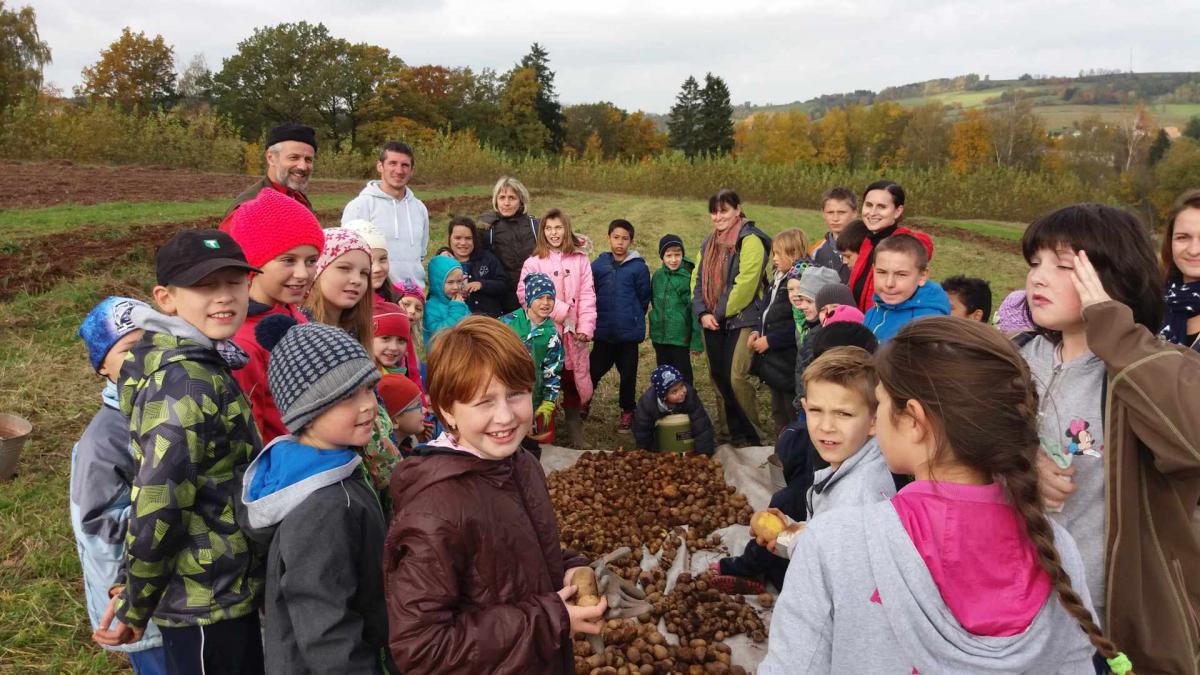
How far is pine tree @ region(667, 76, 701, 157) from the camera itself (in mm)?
55031

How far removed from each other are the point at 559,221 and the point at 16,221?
11174mm

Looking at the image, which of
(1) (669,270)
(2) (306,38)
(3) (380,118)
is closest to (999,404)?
(1) (669,270)

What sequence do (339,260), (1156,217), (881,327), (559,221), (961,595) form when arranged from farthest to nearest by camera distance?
(1156,217) < (559,221) < (881,327) < (339,260) < (961,595)

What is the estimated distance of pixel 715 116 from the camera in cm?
5378

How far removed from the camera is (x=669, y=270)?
6383 mm

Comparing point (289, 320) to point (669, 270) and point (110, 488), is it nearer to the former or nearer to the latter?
point (110, 488)

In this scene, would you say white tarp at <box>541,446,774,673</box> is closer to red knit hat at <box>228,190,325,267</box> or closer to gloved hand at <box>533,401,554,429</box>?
gloved hand at <box>533,401,554,429</box>

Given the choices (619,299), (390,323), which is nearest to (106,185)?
(619,299)

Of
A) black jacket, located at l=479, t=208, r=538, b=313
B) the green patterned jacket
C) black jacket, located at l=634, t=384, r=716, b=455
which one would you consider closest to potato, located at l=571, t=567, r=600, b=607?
the green patterned jacket

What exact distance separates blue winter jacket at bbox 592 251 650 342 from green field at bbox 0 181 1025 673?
0.95 meters

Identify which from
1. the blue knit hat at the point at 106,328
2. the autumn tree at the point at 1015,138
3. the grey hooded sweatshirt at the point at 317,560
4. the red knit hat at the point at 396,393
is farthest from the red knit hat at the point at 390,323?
the autumn tree at the point at 1015,138

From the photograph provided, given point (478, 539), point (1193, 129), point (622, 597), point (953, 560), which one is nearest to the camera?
point (953, 560)

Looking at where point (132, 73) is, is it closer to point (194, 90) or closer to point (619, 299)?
point (194, 90)

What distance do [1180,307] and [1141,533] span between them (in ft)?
6.04
